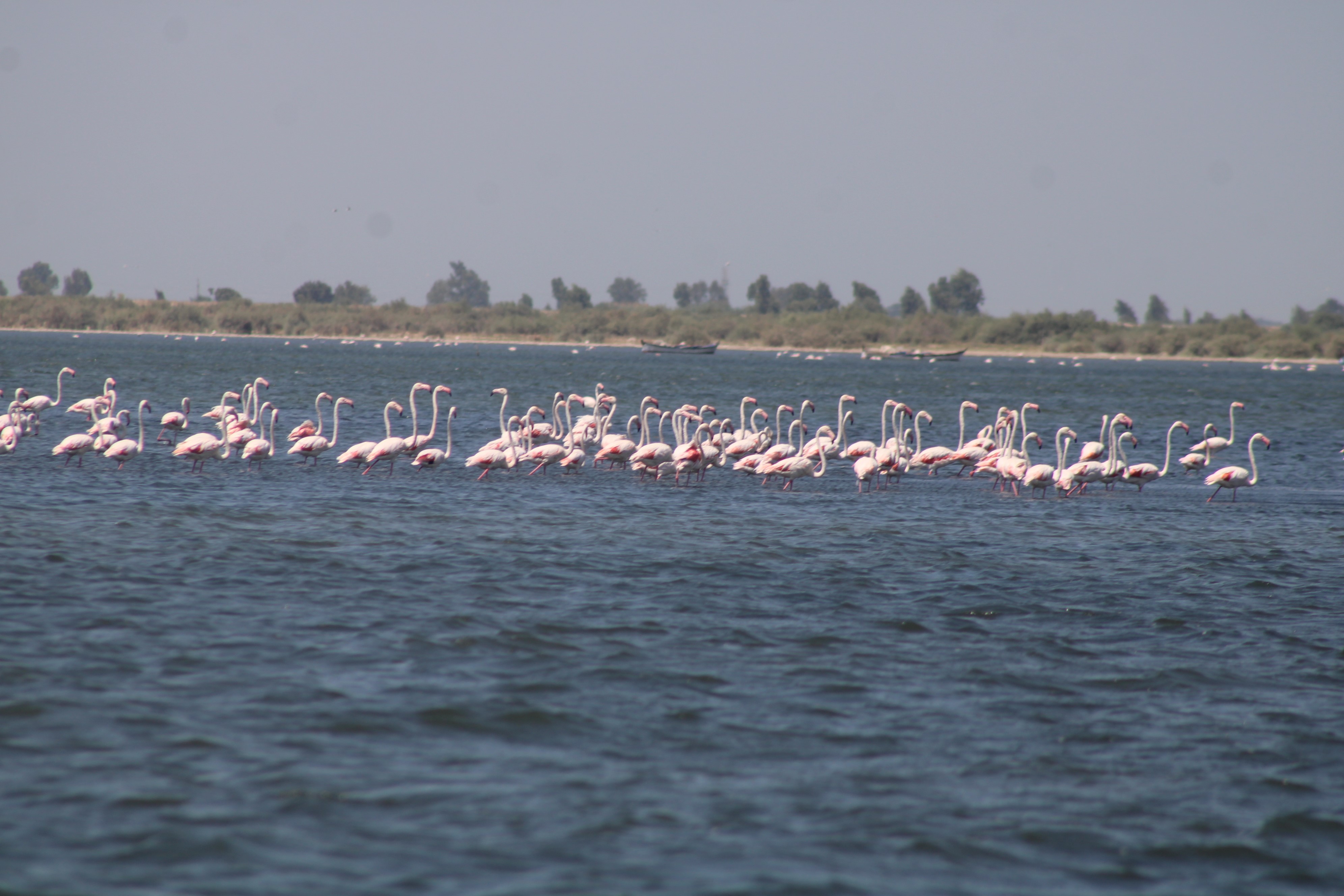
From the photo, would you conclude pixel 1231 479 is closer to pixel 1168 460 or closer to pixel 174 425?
pixel 1168 460

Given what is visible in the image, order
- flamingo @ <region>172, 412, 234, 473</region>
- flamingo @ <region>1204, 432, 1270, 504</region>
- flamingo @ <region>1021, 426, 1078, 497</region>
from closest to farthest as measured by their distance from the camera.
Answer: flamingo @ <region>1021, 426, 1078, 497</region> → flamingo @ <region>1204, 432, 1270, 504</region> → flamingo @ <region>172, 412, 234, 473</region>

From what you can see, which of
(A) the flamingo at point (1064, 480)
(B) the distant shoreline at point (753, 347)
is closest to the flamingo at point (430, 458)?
(A) the flamingo at point (1064, 480)

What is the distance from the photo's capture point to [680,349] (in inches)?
4756

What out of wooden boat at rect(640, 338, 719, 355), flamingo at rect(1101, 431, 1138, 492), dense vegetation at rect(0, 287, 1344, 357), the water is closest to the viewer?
the water

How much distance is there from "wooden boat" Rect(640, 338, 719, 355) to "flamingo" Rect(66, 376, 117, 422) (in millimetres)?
87741

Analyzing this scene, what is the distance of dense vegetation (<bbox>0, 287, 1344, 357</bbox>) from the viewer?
132500 millimetres

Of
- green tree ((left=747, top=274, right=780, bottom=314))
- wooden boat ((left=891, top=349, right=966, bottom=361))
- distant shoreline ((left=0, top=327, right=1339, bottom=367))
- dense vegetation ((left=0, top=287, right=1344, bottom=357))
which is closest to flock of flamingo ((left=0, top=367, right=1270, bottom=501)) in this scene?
wooden boat ((left=891, top=349, right=966, bottom=361))

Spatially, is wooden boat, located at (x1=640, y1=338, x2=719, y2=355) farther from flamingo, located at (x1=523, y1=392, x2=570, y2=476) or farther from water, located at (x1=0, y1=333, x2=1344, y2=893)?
water, located at (x1=0, y1=333, x2=1344, y2=893)

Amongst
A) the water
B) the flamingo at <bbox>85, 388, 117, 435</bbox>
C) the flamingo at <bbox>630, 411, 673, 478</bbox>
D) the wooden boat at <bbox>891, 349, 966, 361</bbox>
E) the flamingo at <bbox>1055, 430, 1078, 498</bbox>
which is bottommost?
the water

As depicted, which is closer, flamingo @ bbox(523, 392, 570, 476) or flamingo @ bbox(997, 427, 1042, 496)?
flamingo @ bbox(997, 427, 1042, 496)

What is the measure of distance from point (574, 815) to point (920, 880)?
1683 millimetres

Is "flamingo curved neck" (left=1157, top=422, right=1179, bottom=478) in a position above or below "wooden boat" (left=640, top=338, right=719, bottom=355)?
below

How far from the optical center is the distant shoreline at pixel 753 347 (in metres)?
125

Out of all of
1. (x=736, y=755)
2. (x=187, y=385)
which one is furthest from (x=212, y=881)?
(x=187, y=385)
